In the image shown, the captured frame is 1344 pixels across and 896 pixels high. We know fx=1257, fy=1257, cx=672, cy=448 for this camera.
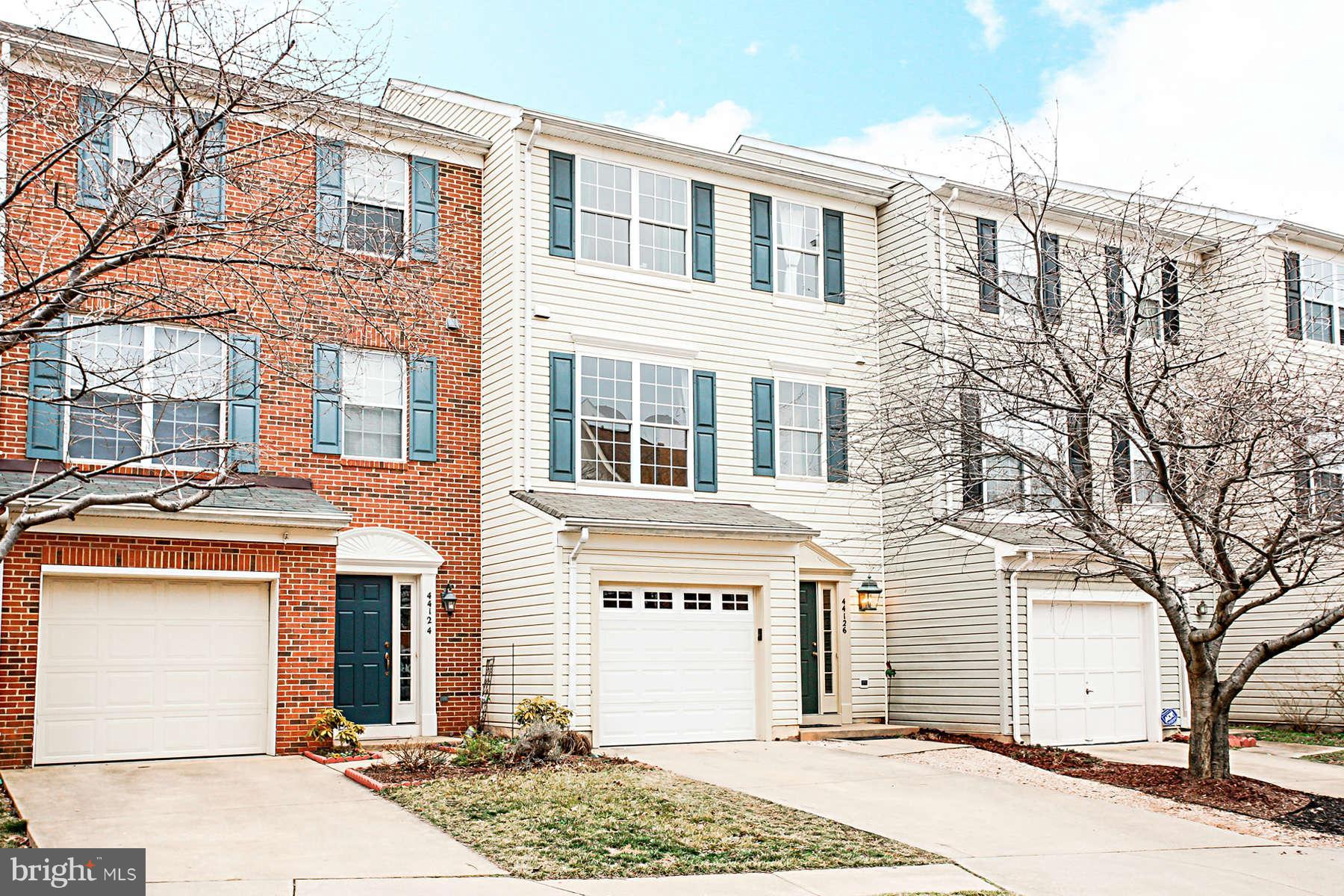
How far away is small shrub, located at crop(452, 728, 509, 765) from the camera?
520 inches

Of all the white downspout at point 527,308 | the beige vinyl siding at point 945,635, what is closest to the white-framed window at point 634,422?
the white downspout at point 527,308

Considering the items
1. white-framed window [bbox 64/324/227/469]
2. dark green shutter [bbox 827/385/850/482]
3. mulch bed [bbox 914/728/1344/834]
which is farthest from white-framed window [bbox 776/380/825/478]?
white-framed window [bbox 64/324/227/469]

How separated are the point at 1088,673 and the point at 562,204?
1019cm

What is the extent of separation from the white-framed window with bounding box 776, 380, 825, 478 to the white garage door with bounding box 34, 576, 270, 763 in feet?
26.7

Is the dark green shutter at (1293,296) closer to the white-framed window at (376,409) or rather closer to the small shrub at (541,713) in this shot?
the small shrub at (541,713)

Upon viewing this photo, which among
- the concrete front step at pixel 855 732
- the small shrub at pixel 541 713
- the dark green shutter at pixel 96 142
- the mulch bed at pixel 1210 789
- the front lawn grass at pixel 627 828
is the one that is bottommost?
the mulch bed at pixel 1210 789

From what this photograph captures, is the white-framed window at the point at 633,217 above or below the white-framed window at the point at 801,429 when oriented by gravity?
above

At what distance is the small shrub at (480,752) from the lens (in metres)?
13.2

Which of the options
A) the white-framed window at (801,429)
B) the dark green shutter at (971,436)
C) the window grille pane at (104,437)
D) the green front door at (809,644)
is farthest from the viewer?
the white-framed window at (801,429)

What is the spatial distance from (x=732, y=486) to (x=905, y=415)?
160 inches

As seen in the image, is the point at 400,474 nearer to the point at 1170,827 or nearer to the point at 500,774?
the point at 500,774

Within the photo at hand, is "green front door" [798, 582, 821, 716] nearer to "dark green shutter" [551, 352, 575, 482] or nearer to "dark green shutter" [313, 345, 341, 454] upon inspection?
"dark green shutter" [551, 352, 575, 482]

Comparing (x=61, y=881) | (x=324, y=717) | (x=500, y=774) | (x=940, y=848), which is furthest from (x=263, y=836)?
(x=940, y=848)

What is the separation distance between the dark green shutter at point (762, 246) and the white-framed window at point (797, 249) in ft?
0.38
